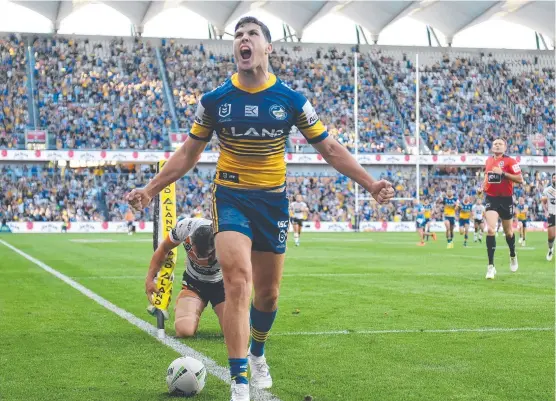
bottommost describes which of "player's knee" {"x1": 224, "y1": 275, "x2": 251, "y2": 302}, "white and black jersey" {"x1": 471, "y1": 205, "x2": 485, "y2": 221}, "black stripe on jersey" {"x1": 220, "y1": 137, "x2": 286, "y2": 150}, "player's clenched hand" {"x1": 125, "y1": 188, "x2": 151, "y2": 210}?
"player's knee" {"x1": 224, "y1": 275, "x2": 251, "y2": 302}

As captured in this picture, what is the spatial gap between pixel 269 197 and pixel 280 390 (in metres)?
1.32

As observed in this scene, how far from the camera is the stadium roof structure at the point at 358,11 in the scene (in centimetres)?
6172

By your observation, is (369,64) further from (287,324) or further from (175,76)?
(287,324)

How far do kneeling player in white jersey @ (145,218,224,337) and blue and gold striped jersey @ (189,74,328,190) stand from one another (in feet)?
5.67

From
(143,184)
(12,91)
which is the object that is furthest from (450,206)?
(12,91)

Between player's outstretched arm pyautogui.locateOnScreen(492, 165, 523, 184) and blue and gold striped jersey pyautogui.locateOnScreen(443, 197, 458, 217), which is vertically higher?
player's outstretched arm pyautogui.locateOnScreen(492, 165, 523, 184)

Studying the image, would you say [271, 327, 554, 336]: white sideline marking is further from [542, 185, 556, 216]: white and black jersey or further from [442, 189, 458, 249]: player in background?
[442, 189, 458, 249]: player in background

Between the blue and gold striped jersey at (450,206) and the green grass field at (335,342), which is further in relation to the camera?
the blue and gold striped jersey at (450,206)

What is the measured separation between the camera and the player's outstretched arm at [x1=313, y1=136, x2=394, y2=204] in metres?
6.11

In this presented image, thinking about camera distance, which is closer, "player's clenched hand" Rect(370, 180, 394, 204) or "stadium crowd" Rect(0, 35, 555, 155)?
"player's clenched hand" Rect(370, 180, 394, 204)

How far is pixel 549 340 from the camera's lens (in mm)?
8062

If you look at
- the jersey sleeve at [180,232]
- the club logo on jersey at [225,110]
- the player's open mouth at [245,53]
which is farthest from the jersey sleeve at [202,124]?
the jersey sleeve at [180,232]

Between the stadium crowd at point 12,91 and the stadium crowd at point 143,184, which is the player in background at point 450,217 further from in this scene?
the stadium crowd at point 12,91

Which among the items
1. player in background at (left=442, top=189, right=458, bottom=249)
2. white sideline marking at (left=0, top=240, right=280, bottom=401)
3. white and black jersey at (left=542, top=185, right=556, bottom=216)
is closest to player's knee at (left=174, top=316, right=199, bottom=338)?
white sideline marking at (left=0, top=240, right=280, bottom=401)
